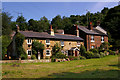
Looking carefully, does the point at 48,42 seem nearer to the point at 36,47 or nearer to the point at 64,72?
the point at 36,47

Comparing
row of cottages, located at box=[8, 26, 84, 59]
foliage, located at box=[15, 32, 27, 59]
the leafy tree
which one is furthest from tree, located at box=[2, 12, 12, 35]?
the leafy tree

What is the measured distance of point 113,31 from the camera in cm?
743

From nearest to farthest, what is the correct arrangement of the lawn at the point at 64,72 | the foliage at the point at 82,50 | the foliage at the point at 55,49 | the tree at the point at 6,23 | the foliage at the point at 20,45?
the lawn at the point at 64,72, the foliage at the point at 20,45, the foliage at the point at 55,49, the foliage at the point at 82,50, the tree at the point at 6,23

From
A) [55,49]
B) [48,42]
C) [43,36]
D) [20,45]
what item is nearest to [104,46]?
[55,49]

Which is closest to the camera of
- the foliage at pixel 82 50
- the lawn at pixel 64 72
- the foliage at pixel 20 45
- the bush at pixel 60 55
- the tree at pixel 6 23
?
the lawn at pixel 64 72

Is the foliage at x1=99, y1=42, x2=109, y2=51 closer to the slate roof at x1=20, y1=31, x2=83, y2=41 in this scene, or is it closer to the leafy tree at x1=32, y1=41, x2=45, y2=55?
the slate roof at x1=20, y1=31, x2=83, y2=41

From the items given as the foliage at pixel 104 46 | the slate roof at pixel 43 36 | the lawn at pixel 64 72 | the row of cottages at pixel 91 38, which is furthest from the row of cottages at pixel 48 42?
the lawn at pixel 64 72

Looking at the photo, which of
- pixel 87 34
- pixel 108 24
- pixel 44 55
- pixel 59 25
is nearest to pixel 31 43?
pixel 44 55

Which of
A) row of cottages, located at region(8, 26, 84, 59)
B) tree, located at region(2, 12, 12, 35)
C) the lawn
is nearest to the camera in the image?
the lawn

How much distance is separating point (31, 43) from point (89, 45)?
62.0 feet

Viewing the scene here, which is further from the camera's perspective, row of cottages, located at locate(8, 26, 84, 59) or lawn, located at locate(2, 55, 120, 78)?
row of cottages, located at locate(8, 26, 84, 59)

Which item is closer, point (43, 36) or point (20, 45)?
point (20, 45)

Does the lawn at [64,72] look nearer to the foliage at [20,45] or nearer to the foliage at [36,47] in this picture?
the foliage at [20,45]

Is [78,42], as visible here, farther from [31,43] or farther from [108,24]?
[108,24]
